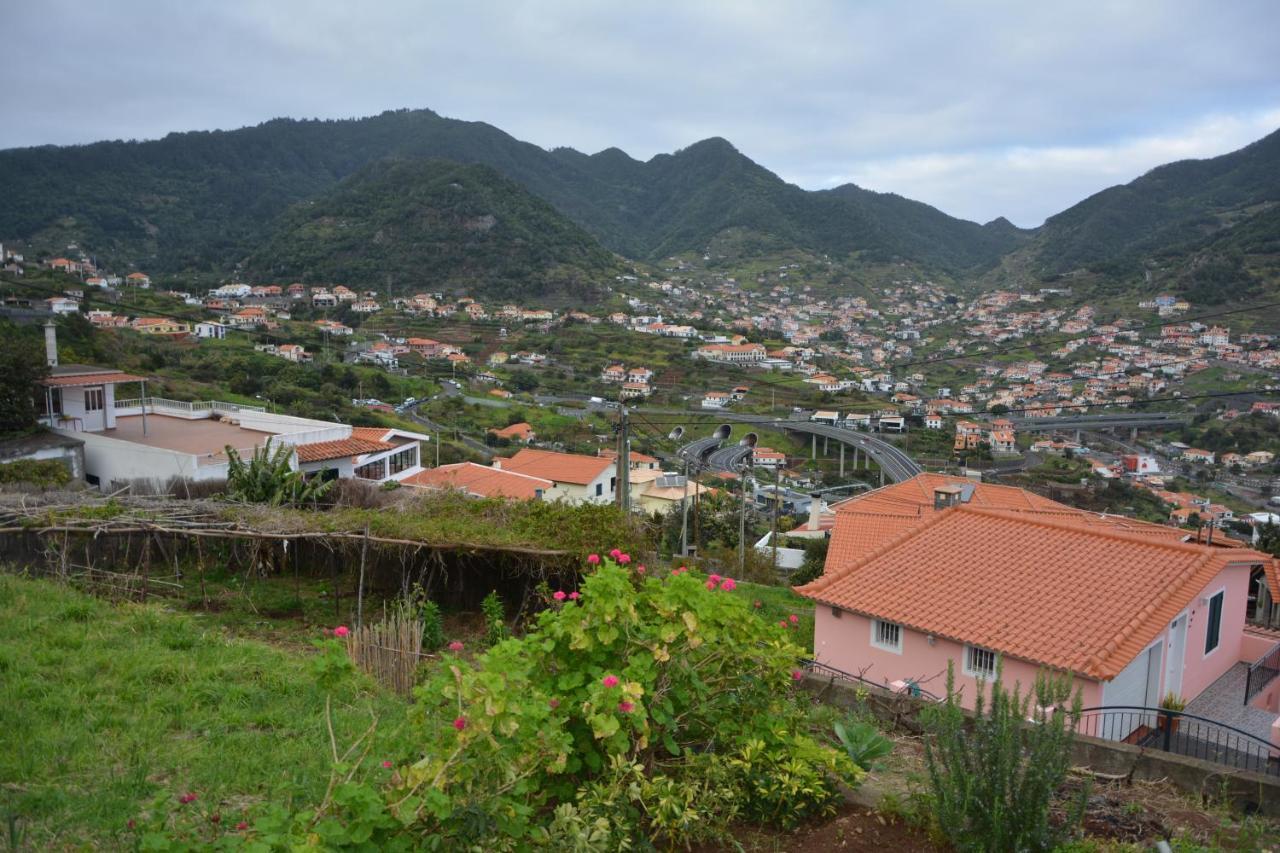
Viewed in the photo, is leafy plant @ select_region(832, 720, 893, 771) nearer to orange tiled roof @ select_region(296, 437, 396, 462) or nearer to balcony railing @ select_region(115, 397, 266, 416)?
orange tiled roof @ select_region(296, 437, 396, 462)

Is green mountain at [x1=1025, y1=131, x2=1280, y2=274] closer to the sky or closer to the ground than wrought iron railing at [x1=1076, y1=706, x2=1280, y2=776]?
closer to the sky

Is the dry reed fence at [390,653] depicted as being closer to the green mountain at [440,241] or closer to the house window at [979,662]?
the house window at [979,662]

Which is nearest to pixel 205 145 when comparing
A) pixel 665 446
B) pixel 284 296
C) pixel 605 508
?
pixel 284 296

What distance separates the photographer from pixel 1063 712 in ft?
8.85

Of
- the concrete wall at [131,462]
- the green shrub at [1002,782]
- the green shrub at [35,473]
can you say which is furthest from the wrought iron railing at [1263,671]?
the green shrub at [35,473]

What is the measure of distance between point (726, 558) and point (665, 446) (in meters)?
30.8

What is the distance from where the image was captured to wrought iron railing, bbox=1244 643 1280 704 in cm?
981

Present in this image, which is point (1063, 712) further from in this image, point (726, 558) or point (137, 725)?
point (726, 558)

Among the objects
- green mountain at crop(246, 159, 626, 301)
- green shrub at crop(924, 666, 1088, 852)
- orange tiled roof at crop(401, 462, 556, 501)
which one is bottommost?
orange tiled roof at crop(401, 462, 556, 501)

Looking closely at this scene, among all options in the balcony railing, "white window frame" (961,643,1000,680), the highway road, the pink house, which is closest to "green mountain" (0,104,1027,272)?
the highway road

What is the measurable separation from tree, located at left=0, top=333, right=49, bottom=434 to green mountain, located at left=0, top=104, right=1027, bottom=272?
88269mm

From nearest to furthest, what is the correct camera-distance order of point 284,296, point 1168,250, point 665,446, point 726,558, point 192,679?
point 192,679 → point 726,558 → point 665,446 → point 284,296 → point 1168,250

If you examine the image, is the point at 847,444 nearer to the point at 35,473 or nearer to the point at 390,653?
the point at 35,473

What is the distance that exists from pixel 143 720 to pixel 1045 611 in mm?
8210
